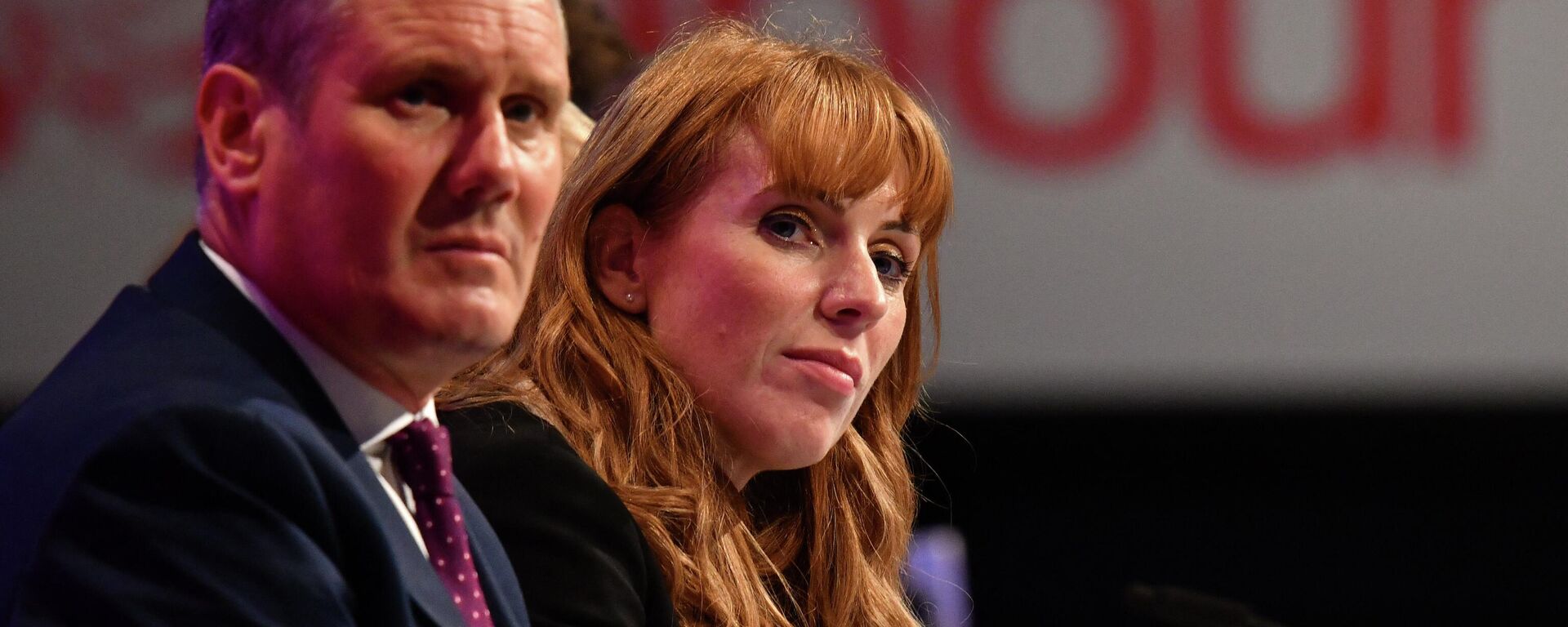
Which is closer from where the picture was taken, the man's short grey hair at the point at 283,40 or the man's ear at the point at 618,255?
the man's short grey hair at the point at 283,40

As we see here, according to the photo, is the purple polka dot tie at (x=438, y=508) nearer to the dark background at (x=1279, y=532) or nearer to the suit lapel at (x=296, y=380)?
the suit lapel at (x=296, y=380)

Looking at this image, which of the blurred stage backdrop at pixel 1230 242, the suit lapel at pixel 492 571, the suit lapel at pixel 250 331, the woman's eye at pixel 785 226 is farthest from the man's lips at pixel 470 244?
the blurred stage backdrop at pixel 1230 242

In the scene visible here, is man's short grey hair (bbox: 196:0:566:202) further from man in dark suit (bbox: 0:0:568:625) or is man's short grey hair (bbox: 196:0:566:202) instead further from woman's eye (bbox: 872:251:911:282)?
woman's eye (bbox: 872:251:911:282)

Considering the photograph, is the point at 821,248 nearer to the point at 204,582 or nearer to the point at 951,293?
the point at 204,582

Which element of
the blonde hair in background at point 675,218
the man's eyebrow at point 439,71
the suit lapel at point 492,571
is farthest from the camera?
the blonde hair in background at point 675,218

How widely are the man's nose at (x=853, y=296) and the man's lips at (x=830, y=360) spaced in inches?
1.0

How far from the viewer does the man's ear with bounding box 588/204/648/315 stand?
1821 mm

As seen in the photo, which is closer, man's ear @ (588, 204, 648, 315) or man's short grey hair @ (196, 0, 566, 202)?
man's short grey hair @ (196, 0, 566, 202)

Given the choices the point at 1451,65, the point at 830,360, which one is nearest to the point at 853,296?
the point at 830,360

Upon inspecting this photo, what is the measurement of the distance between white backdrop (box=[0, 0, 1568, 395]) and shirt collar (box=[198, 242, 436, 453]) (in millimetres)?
2628

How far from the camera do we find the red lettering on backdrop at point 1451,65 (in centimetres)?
Answer: 375

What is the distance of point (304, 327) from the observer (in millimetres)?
979

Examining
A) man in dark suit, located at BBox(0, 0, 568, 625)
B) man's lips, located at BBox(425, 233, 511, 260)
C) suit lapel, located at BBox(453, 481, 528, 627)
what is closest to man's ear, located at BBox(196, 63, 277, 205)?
man in dark suit, located at BBox(0, 0, 568, 625)

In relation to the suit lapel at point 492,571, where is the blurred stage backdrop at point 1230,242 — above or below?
below
